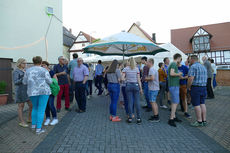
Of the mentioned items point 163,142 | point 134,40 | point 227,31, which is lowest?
point 163,142

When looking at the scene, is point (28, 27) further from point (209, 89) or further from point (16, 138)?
point (209, 89)

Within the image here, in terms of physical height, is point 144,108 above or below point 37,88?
below

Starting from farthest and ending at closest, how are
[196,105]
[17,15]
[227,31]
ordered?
[227,31]
[17,15]
[196,105]

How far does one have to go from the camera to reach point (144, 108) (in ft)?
20.4

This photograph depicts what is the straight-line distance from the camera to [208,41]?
3319 cm

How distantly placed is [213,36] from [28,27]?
119 ft

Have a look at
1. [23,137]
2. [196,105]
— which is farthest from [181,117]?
[23,137]

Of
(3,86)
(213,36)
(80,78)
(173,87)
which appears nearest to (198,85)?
(173,87)

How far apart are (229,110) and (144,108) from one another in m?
3.01

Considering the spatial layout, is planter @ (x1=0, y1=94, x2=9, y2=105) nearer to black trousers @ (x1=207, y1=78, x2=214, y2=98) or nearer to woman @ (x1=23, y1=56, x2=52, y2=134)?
woman @ (x1=23, y1=56, x2=52, y2=134)

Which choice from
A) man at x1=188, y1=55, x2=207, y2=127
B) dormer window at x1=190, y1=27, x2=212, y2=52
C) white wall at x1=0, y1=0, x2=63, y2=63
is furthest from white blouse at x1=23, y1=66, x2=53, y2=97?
dormer window at x1=190, y1=27, x2=212, y2=52

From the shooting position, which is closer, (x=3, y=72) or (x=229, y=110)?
(x=229, y=110)

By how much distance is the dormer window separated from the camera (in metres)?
33.2

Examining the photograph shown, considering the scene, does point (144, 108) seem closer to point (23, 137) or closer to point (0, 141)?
point (23, 137)
